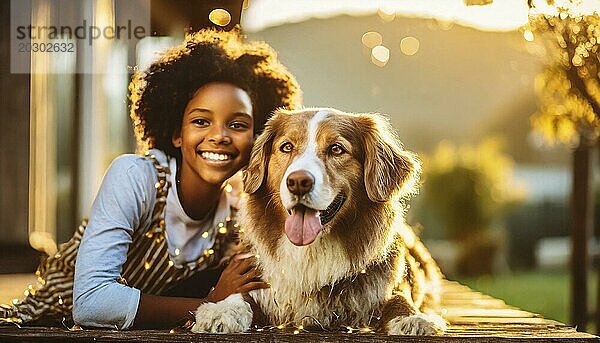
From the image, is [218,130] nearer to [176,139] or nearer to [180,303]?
[176,139]

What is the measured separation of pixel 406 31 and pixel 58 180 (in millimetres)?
1657

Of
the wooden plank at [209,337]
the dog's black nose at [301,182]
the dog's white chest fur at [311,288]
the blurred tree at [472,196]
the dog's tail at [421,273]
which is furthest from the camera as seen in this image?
the blurred tree at [472,196]

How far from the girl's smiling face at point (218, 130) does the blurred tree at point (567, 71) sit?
4.38ft

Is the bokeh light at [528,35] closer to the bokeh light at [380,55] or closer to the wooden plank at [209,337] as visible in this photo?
the bokeh light at [380,55]

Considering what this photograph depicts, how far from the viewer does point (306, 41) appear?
159 inches

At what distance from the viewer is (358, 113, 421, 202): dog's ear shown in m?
3.62

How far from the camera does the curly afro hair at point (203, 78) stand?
3.95 metres

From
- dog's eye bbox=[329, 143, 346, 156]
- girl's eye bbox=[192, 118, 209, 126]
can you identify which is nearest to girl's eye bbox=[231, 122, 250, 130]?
girl's eye bbox=[192, 118, 209, 126]

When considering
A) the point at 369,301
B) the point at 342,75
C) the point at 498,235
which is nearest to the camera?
the point at 369,301

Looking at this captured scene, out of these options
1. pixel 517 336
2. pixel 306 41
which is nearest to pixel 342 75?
pixel 306 41

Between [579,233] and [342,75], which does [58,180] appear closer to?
[342,75]

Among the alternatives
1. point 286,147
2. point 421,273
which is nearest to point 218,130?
point 286,147

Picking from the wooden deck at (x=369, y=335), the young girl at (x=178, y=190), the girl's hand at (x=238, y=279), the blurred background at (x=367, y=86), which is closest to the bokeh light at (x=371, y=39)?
the blurred background at (x=367, y=86)

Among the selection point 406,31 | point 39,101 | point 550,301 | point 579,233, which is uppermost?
point 406,31
